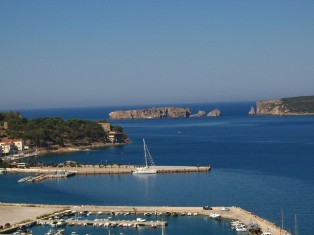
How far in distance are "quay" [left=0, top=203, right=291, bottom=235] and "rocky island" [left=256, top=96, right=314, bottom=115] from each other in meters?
149

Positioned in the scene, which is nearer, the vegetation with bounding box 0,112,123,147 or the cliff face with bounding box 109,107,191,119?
the vegetation with bounding box 0,112,123,147

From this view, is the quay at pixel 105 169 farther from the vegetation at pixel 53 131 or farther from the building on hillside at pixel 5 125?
the building on hillside at pixel 5 125

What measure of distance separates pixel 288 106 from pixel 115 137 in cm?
10524

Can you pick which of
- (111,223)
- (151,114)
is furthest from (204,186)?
(151,114)

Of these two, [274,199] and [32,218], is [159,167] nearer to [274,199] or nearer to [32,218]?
[274,199]

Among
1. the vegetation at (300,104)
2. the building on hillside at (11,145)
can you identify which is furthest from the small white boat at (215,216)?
the vegetation at (300,104)

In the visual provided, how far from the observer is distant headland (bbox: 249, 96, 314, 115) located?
183 metres

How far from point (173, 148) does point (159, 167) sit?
24.7m

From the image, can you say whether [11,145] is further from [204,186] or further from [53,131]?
[204,186]

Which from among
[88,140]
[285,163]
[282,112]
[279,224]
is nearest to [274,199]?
[279,224]

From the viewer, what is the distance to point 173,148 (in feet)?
280

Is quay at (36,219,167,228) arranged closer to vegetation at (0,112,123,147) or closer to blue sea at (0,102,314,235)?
blue sea at (0,102,314,235)

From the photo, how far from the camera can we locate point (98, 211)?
3881 cm

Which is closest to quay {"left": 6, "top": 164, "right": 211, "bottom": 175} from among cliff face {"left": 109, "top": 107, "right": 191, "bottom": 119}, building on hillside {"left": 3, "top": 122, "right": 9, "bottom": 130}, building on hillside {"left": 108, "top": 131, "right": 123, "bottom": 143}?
building on hillside {"left": 3, "top": 122, "right": 9, "bottom": 130}
